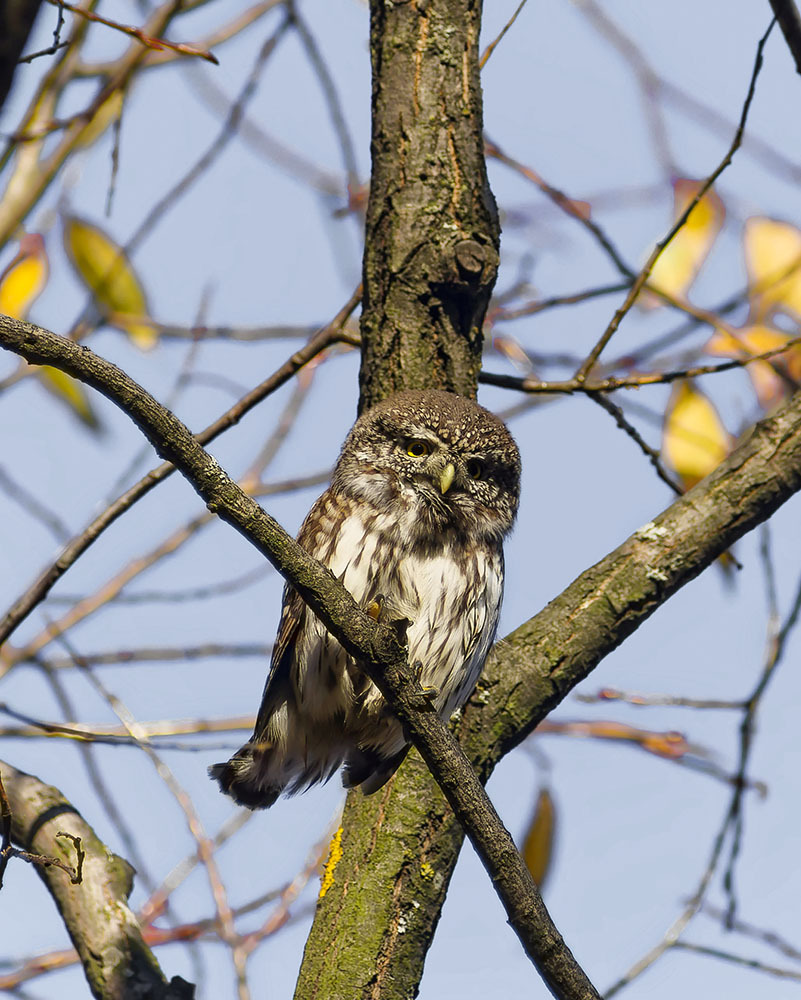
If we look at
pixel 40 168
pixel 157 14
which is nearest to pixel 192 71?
pixel 157 14

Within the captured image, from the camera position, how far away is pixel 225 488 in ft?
7.31

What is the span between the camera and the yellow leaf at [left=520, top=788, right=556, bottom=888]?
4340 mm

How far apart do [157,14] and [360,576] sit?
2.46 meters

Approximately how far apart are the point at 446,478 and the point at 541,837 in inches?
63.3

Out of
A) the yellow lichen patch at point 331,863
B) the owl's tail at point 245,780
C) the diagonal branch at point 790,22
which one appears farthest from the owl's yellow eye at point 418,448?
the diagonal branch at point 790,22

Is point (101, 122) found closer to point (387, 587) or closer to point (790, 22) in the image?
point (387, 587)

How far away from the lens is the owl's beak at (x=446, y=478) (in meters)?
3.74

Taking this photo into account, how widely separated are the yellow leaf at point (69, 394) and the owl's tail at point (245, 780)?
4.71 feet

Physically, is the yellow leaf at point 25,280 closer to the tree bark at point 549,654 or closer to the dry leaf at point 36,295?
the dry leaf at point 36,295

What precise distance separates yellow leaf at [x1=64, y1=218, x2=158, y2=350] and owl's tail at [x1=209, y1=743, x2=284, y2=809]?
5.73ft

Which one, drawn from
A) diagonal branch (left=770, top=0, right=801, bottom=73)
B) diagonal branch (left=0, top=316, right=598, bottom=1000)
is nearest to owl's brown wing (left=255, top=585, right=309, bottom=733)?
diagonal branch (left=0, top=316, right=598, bottom=1000)

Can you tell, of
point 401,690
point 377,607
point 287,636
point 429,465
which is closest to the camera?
point 401,690

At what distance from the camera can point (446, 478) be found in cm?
376

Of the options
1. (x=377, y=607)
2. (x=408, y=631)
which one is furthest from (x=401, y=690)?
(x=408, y=631)
